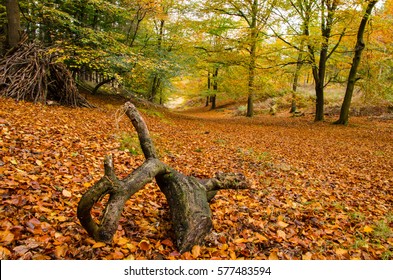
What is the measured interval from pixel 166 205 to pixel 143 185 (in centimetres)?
111

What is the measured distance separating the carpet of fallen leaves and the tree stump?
15cm

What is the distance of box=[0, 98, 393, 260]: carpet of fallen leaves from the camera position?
258 cm

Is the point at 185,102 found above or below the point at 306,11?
below

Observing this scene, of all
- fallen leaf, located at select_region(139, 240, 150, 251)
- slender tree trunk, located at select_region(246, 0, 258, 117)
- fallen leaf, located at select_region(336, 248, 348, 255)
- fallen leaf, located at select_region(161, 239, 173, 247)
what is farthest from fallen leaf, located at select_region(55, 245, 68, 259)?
slender tree trunk, located at select_region(246, 0, 258, 117)

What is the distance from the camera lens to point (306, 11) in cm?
1238

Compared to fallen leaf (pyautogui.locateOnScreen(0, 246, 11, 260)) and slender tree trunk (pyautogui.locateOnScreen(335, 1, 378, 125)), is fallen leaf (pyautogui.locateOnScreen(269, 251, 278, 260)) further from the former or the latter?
slender tree trunk (pyautogui.locateOnScreen(335, 1, 378, 125))

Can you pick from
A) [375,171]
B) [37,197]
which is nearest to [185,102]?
[375,171]

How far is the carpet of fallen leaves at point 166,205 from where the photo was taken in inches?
102

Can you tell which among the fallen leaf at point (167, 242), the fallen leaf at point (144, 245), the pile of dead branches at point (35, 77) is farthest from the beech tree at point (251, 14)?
the fallen leaf at point (144, 245)

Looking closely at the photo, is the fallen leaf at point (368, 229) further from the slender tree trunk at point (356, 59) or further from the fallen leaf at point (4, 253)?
the slender tree trunk at point (356, 59)

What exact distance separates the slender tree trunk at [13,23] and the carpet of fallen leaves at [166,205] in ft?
9.08

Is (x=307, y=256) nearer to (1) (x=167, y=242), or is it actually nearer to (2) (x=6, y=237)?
(1) (x=167, y=242)

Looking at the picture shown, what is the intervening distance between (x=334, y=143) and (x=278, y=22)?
265 inches
